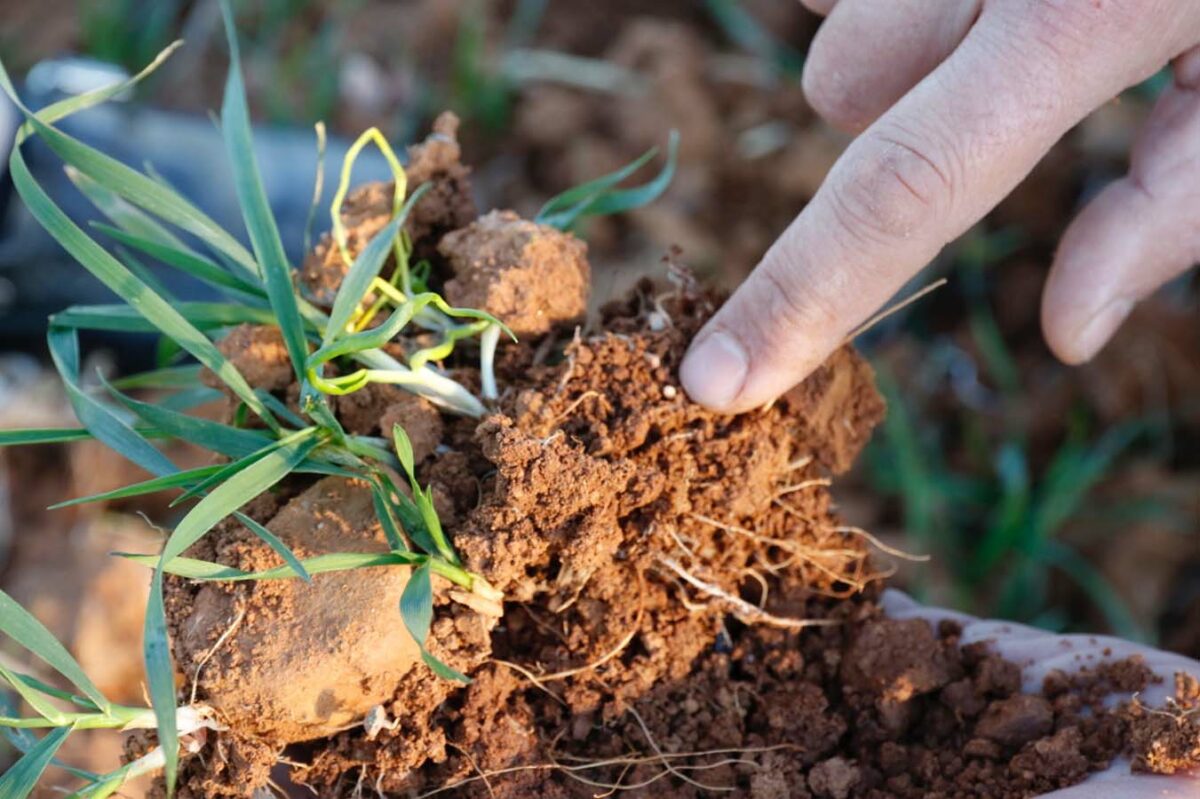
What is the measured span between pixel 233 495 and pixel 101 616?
4.41ft

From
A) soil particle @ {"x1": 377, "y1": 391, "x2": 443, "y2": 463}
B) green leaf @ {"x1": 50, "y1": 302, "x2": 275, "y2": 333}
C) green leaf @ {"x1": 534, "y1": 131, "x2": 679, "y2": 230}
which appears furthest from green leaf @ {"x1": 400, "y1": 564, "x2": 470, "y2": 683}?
green leaf @ {"x1": 534, "y1": 131, "x2": 679, "y2": 230}

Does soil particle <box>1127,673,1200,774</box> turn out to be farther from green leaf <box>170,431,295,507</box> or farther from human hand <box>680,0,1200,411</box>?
green leaf <box>170,431,295,507</box>

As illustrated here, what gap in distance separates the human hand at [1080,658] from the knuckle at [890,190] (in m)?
0.44

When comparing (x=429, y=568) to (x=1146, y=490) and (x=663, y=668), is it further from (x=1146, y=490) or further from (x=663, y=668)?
(x=1146, y=490)

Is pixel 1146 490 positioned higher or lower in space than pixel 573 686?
lower

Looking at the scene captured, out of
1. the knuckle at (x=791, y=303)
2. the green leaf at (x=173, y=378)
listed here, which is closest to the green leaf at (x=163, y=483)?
the green leaf at (x=173, y=378)

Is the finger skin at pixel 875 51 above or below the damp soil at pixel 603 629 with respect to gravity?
above

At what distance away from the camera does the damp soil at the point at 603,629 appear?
0.94 metres

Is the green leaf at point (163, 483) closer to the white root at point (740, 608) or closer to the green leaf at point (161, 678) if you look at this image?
the green leaf at point (161, 678)

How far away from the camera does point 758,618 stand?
106cm

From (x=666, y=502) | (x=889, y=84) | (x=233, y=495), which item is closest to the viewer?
(x=233, y=495)

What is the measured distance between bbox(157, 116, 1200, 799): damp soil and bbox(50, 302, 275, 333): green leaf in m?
0.02

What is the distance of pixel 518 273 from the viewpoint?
1065mm

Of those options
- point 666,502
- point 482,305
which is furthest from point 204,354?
point 666,502
